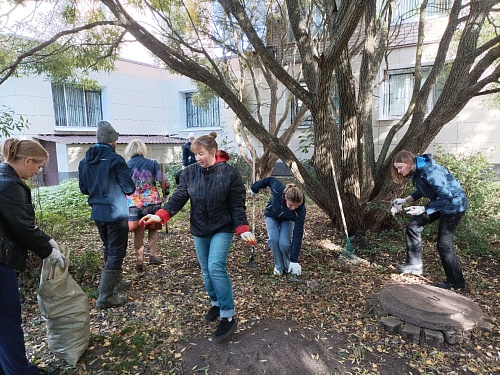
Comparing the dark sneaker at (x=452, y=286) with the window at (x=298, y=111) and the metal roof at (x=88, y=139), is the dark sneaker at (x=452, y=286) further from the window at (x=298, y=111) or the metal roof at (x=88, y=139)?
the metal roof at (x=88, y=139)

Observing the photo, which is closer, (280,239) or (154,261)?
(280,239)

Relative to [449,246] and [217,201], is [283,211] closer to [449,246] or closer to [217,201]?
[217,201]

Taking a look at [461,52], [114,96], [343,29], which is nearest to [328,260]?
[343,29]

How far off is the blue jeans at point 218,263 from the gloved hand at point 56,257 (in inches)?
36.8

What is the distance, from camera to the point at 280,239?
4.14m

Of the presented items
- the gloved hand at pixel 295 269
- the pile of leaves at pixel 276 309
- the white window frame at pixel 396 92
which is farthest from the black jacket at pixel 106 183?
the white window frame at pixel 396 92

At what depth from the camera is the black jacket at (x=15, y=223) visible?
2158mm

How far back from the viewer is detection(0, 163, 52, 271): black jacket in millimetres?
2158

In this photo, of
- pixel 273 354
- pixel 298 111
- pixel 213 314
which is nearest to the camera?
pixel 273 354

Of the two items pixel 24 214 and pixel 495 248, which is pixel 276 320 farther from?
pixel 495 248

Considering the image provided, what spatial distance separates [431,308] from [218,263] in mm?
1794

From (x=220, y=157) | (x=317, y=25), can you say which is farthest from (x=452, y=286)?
(x=317, y=25)

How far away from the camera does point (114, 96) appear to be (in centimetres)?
1458

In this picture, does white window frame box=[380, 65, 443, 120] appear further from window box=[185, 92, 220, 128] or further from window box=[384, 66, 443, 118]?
window box=[185, 92, 220, 128]
